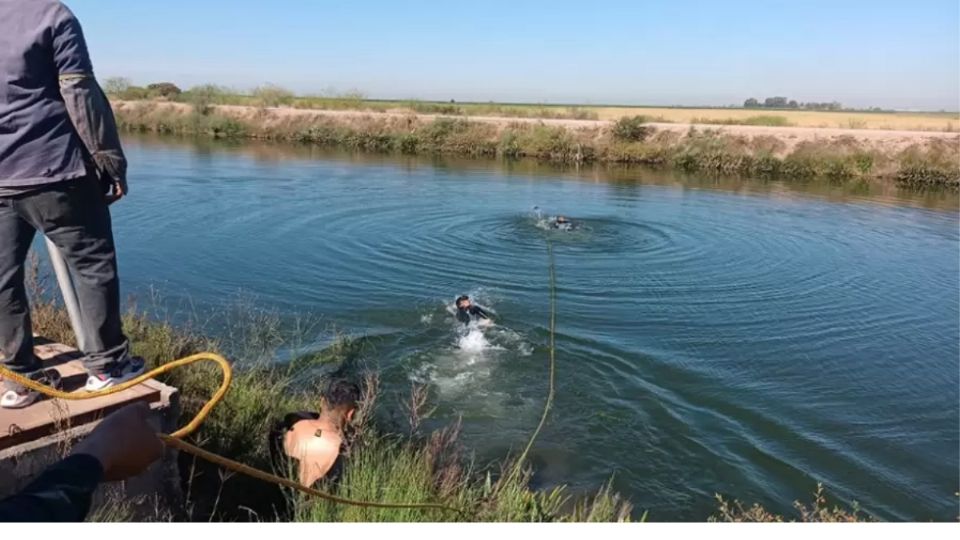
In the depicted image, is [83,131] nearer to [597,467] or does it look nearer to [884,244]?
[597,467]

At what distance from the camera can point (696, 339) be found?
1053 centimetres

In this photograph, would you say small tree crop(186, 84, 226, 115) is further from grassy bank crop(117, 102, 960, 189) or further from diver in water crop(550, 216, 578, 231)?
diver in water crop(550, 216, 578, 231)

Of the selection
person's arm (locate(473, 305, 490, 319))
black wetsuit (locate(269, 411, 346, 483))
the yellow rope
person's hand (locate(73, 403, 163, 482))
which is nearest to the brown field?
person's arm (locate(473, 305, 490, 319))

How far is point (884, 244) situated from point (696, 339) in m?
10.7

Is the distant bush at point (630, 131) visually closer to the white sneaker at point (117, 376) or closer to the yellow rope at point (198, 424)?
the white sneaker at point (117, 376)

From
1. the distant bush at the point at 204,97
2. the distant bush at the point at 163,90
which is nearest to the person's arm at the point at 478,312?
the distant bush at the point at 204,97

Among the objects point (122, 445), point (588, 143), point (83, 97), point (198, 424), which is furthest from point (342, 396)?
point (588, 143)

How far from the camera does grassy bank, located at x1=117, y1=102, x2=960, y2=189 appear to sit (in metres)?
34.4

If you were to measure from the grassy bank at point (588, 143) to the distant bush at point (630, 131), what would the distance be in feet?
0.20

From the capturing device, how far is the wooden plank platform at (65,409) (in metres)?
3.72

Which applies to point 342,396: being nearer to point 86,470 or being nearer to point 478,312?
point 86,470

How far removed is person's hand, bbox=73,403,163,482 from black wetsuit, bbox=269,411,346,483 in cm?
251

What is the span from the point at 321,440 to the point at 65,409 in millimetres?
1574
